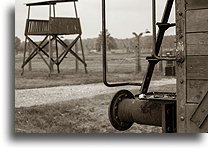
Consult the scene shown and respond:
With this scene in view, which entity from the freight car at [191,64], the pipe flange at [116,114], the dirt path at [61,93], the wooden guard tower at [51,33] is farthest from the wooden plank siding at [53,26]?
the freight car at [191,64]

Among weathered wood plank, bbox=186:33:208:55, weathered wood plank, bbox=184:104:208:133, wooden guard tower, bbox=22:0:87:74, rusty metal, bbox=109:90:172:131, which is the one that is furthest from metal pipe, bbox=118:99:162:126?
wooden guard tower, bbox=22:0:87:74

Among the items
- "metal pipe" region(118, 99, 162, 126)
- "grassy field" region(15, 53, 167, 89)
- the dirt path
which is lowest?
"metal pipe" region(118, 99, 162, 126)

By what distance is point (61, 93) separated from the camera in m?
2.98

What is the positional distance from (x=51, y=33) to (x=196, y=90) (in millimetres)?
1464

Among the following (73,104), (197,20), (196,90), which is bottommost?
(73,104)

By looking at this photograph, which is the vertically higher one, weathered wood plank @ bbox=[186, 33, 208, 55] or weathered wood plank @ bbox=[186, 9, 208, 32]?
weathered wood plank @ bbox=[186, 9, 208, 32]

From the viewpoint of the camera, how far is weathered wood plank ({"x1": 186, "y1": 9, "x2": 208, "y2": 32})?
75.2 inches

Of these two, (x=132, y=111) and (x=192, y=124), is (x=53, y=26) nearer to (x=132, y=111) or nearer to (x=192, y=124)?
(x=132, y=111)

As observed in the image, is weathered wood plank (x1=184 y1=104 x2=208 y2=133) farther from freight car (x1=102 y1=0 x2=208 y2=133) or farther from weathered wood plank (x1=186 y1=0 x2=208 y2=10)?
weathered wood plank (x1=186 y1=0 x2=208 y2=10)

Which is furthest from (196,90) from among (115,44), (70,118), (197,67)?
(70,118)

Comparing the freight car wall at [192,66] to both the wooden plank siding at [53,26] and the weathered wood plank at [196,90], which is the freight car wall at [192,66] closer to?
the weathered wood plank at [196,90]

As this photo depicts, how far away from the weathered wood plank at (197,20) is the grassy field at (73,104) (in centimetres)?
89

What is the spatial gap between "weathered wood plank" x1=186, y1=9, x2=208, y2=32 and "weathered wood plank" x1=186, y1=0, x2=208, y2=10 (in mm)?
21

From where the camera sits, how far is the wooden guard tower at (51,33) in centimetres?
289
